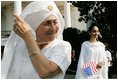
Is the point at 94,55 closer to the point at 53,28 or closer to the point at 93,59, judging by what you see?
the point at 93,59

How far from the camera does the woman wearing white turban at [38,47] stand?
2166 mm

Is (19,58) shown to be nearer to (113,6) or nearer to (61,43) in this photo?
(61,43)

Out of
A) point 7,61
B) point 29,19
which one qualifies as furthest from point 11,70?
point 29,19

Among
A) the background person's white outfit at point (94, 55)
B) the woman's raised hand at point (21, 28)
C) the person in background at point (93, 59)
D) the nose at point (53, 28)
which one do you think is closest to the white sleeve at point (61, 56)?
the nose at point (53, 28)

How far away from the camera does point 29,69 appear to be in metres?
2.32

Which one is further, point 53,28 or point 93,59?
point 93,59

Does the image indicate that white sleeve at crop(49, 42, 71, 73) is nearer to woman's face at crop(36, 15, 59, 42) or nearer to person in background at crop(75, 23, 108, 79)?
woman's face at crop(36, 15, 59, 42)

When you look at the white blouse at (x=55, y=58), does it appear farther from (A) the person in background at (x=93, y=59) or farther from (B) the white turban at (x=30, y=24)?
(A) the person in background at (x=93, y=59)

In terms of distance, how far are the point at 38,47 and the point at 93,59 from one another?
13.6 feet

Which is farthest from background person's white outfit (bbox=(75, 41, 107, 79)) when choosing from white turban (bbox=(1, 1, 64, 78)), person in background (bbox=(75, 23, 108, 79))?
white turban (bbox=(1, 1, 64, 78))

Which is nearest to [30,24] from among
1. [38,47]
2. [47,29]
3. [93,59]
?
[47,29]

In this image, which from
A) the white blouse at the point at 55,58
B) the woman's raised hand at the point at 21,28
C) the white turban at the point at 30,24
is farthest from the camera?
the white turban at the point at 30,24

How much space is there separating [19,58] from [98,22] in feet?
24.2

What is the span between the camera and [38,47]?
219 cm
